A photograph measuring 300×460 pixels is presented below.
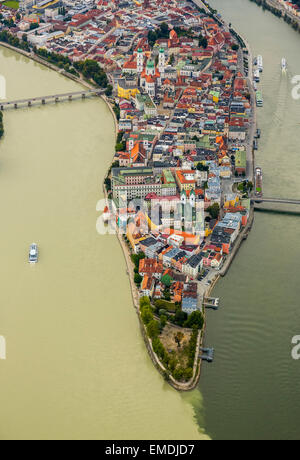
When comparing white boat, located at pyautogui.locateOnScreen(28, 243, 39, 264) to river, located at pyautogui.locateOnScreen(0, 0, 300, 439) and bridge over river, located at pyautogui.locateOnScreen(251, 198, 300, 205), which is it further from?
bridge over river, located at pyautogui.locateOnScreen(251, 198, 300, 205)

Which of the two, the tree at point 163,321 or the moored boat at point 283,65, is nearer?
the tree at point 163,321

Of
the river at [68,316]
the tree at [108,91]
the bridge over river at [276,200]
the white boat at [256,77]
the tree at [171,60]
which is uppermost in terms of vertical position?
the tree at [171,60]

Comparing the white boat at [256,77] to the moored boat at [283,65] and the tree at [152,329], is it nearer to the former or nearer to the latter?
the moored boat at [283,65]

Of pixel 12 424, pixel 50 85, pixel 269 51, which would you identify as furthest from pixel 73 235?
pixel 269 51

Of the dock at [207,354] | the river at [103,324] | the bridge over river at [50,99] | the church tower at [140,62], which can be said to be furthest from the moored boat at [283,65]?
the dock at [207,354]

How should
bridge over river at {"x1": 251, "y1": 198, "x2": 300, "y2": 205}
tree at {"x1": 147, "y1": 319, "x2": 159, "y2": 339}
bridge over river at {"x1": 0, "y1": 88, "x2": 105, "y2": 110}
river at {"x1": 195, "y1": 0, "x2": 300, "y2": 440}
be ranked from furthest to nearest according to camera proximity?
1. bridge over river at {"x1": 0, "y1": 88, "x2": 105, "y2": 110}
2. bridge over river at {"x1": 251, "y1": 198, "x2": 300, "y2": 205}
3. tree at {"x1": 147, "y1": 319, "x2": 159, "y2": 339}
4. river at {"x1": 195, "y1": 0, "x2": 300, "y2": 440}

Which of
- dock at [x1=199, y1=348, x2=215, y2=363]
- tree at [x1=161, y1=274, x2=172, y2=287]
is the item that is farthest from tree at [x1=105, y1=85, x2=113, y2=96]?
dock at [x1=199, y1=348, x2=215, y2=363]

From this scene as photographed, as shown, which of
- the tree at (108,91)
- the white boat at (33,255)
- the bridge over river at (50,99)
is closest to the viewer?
the white boat at (33,255)
